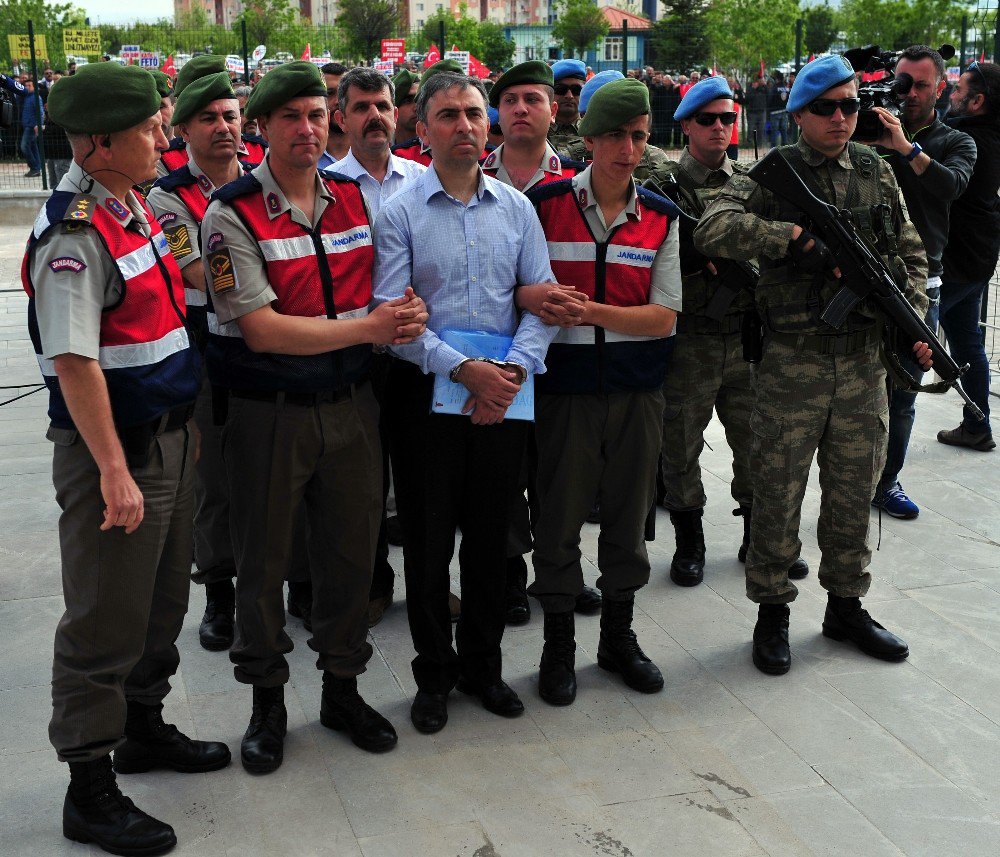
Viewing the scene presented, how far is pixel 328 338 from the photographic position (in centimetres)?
321

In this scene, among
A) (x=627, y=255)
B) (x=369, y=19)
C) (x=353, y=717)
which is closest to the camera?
(x=353, y=717)

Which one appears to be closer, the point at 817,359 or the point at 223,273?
the point at 223,273

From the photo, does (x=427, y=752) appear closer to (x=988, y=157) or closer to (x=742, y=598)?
(x=742, y=598)

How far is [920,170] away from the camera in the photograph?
16.8 ft

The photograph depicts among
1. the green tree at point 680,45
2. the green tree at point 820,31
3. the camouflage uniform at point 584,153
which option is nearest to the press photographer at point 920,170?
the camouflage uniform at point 584,153

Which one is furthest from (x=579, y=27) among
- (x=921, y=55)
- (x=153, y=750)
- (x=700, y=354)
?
(x=153, y=750)

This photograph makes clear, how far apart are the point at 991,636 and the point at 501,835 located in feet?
7.30

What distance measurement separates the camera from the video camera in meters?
Answer: 4.51

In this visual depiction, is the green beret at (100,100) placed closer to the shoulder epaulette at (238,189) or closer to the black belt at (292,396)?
the shoulder epaulette at (238,189)

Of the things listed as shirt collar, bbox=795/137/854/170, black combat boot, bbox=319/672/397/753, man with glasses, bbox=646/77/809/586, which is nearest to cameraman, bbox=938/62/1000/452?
man with glasses, bbox=646/77/809/586

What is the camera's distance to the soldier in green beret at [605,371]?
366cm

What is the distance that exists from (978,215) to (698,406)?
7.59ft

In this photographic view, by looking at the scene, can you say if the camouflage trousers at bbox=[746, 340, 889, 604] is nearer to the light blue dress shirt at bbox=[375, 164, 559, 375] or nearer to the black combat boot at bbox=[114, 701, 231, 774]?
the light blue dress shirt at bbox=[375, 164, 559, 375]

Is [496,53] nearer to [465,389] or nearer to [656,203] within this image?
[656,203]
